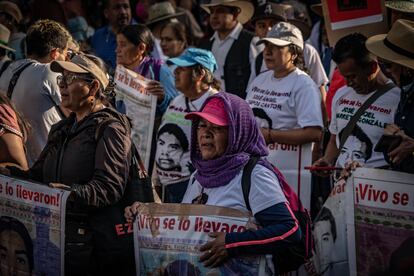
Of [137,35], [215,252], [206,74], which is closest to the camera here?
[215,252]

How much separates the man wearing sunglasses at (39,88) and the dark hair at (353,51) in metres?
1.97

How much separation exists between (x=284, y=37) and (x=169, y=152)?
131cm

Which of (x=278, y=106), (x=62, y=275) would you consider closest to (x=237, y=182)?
(x=62, y=275)

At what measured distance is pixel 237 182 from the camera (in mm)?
4926

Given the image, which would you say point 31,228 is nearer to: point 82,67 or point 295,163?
point 82,67

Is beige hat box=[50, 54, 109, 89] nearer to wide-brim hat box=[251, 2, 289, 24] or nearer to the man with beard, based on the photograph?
wide-brim hat box=[251, 2, 289, 24]

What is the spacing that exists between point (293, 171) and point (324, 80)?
4.47 ft

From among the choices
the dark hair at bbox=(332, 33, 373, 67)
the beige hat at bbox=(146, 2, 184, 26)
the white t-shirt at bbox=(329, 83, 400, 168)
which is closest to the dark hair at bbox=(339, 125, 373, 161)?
the white t-shirt at bbox=(329, 83, 400, 168)

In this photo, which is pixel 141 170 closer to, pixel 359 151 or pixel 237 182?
pixel 237 182

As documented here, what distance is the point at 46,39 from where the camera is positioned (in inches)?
284

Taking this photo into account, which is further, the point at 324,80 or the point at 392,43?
the point at 324,80

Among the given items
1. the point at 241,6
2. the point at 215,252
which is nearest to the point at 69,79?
the point at 215,252

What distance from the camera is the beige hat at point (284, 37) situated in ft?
24.8

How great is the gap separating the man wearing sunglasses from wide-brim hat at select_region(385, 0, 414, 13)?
2.34m
